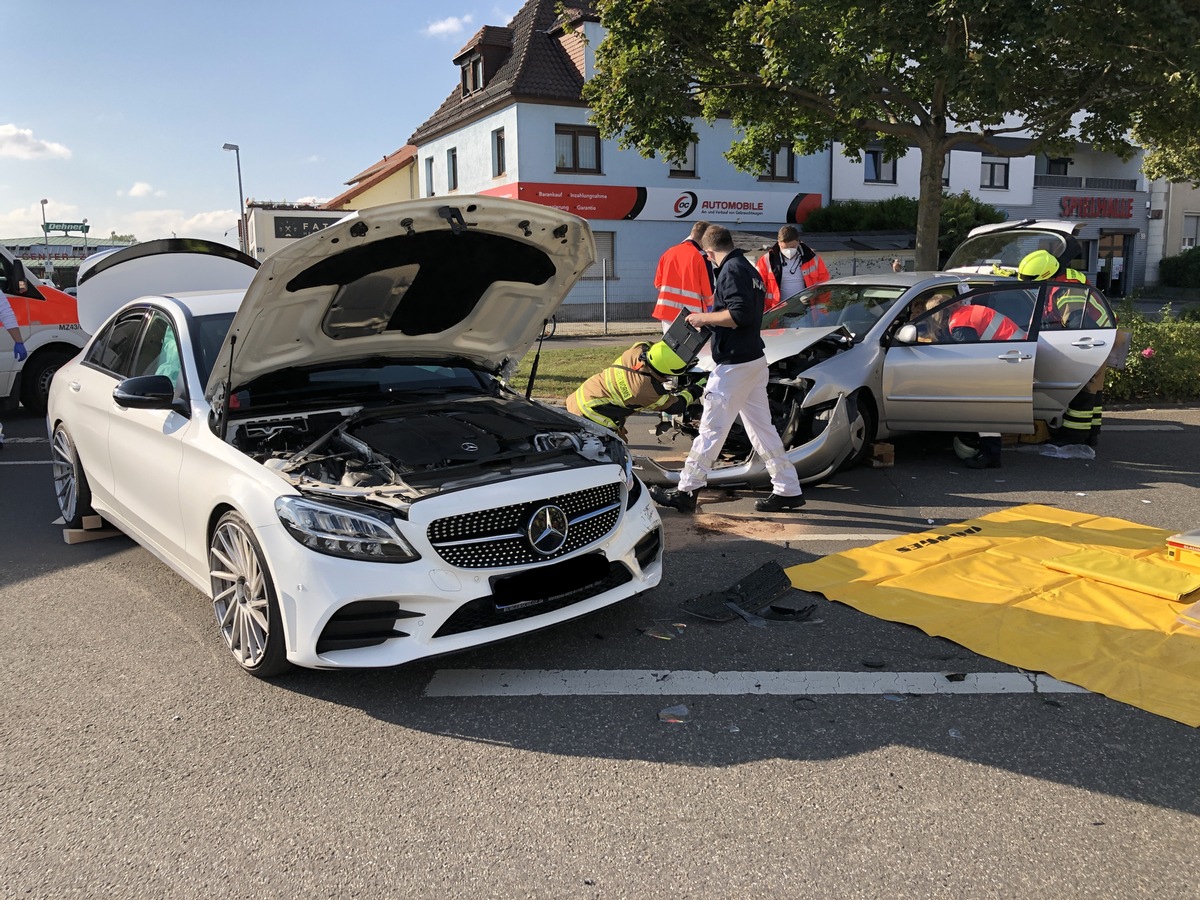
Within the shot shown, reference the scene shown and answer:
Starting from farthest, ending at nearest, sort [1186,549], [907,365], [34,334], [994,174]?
1. [994,174]
2. [34,334]
3. [907,365]
4. [1186,549]

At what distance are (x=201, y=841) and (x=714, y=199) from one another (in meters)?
31.2

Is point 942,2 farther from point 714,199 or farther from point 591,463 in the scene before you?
point 714,199

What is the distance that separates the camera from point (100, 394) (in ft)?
17.7

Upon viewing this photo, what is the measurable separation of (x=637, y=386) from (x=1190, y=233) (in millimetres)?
45540

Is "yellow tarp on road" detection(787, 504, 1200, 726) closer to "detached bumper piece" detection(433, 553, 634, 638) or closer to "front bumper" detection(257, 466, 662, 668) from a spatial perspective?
"detached bumper piece" detection(433, 553, 634, 638)

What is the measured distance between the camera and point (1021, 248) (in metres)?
10.0

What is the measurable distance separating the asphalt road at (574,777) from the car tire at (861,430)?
2.83m

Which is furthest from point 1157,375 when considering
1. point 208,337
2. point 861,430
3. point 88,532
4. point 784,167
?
point 784,167

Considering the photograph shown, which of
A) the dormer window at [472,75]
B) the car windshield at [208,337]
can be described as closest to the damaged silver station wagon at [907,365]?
the car windshield at [208,337]

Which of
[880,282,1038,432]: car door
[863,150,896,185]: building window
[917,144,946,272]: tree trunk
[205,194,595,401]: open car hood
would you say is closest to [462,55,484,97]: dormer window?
[863,150,896,185]: building window

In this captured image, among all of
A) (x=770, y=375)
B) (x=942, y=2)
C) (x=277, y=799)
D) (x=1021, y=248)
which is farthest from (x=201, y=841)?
(x=942, y=2)

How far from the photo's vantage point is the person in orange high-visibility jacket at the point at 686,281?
7406mm

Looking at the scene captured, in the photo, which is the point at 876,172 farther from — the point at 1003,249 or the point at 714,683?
the point at 714,683

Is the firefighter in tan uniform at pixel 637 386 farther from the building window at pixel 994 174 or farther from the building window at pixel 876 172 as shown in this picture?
the building window at pixel 994 174
